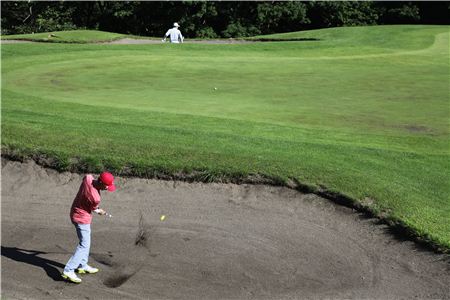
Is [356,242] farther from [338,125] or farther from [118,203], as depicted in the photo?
[338,125]

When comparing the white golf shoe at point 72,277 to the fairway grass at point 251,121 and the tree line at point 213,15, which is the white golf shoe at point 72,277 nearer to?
the fairway grass at point 251,121

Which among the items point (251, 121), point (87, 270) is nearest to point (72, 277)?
point (87, 270)

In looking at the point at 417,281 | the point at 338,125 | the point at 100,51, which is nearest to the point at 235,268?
the point at 417,281

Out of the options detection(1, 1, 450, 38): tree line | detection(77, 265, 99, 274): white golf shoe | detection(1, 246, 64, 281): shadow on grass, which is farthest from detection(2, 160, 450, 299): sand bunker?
detection(1, 1, 450, 38): tree line

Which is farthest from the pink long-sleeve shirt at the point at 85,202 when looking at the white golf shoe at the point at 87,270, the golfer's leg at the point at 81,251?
the white golf shoe at the point at 87,270

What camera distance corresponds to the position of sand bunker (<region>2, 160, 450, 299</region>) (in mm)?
9234

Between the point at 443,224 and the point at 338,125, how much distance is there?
5.52 m

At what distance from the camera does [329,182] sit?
37.9 ft

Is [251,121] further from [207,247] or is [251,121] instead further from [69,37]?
[69,37]

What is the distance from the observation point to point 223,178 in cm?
1191

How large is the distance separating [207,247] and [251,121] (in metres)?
5.73

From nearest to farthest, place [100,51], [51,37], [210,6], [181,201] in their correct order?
[181,201]
[100,51]
[51,37]
[210,6]

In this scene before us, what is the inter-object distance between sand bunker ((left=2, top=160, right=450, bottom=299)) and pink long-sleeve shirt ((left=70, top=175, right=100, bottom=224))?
0.85 metres

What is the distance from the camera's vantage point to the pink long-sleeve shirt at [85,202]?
31.7ft
